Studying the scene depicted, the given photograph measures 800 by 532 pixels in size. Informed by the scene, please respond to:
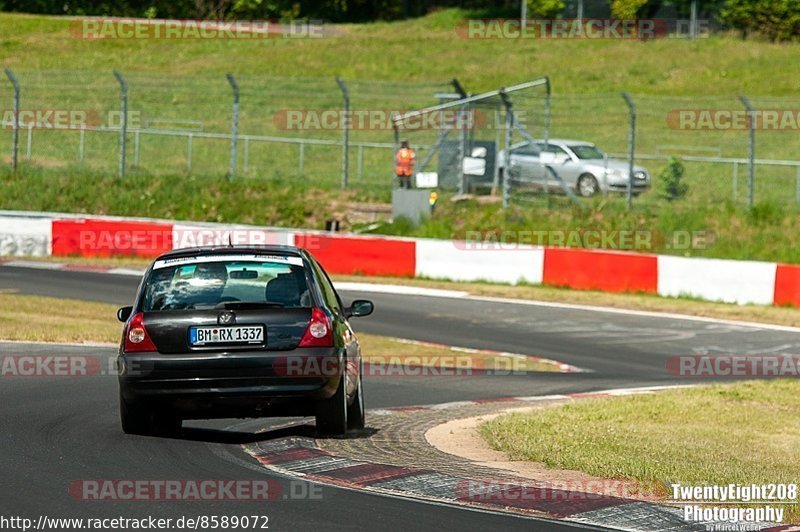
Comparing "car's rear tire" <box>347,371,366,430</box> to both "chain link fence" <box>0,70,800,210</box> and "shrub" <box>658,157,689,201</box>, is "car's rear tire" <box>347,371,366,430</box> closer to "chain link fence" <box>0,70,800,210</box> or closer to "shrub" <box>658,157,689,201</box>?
"chain link fence" <box>0,70,800,210</box>

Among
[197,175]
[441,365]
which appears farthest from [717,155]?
[441,365]

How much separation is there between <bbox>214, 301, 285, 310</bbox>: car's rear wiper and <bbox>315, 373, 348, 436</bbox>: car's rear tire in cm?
69

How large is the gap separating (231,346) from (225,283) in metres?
0.59

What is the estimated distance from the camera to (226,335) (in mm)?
9539

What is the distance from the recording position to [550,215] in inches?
1111

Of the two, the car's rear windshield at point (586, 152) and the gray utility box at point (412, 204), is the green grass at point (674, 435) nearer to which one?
the gray utility box at point (412, 204)

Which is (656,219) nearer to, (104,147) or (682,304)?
(682,304)

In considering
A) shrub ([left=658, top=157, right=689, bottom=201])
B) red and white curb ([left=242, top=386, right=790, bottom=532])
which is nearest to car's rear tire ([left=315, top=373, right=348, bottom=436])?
red and white curb ([left=242, top=386, right=790, bottom=532])

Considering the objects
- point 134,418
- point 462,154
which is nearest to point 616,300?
point 462,154

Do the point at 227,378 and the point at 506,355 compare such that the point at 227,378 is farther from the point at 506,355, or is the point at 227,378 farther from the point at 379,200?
the point at 379,200

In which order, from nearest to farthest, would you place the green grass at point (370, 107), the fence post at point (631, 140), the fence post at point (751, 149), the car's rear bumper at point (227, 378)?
1. the car's rear bumper at point (227, 378)
2. the fence post at point (751, 149)
3. the fence post at point (631, 140)
4. the green grass at point (370, 107)

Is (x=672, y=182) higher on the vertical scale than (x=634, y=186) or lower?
higher

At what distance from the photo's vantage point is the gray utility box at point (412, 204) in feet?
95.5

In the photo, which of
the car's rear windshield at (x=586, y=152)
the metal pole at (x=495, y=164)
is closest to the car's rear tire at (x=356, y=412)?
the metal pole at (x=495, y=164)
